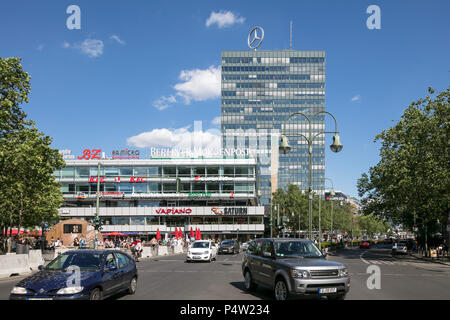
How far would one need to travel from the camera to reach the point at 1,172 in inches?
1054

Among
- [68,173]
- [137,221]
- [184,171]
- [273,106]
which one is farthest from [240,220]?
[273,106]

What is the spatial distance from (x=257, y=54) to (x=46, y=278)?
131 m

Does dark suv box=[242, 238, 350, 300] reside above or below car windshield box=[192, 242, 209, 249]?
above

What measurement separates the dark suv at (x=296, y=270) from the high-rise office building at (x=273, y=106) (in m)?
117

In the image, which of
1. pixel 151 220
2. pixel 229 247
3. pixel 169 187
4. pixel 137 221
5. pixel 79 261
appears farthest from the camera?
pixel 169 187

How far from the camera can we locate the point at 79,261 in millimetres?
10570

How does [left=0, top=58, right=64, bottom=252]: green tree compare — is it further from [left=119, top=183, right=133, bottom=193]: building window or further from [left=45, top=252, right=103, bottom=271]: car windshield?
[left=119, top=183, right=133, bottom=193]: building window

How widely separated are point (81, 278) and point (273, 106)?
409 ft

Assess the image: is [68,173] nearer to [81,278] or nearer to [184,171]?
[184,171]

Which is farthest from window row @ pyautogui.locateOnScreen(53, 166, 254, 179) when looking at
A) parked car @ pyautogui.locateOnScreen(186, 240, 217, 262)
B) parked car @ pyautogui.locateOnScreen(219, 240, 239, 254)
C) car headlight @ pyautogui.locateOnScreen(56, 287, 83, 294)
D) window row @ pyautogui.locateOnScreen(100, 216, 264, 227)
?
car headlight @ pyautogui.locateOnScreen(56, 287, 83, 294)

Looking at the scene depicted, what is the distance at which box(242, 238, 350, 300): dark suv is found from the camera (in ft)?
32.9

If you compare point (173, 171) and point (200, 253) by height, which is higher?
point (173, 171)

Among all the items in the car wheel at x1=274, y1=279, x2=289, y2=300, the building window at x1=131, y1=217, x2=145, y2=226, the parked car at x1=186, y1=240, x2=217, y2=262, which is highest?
the car wheel at x1=274, y1=279, x2=289, y2=300
